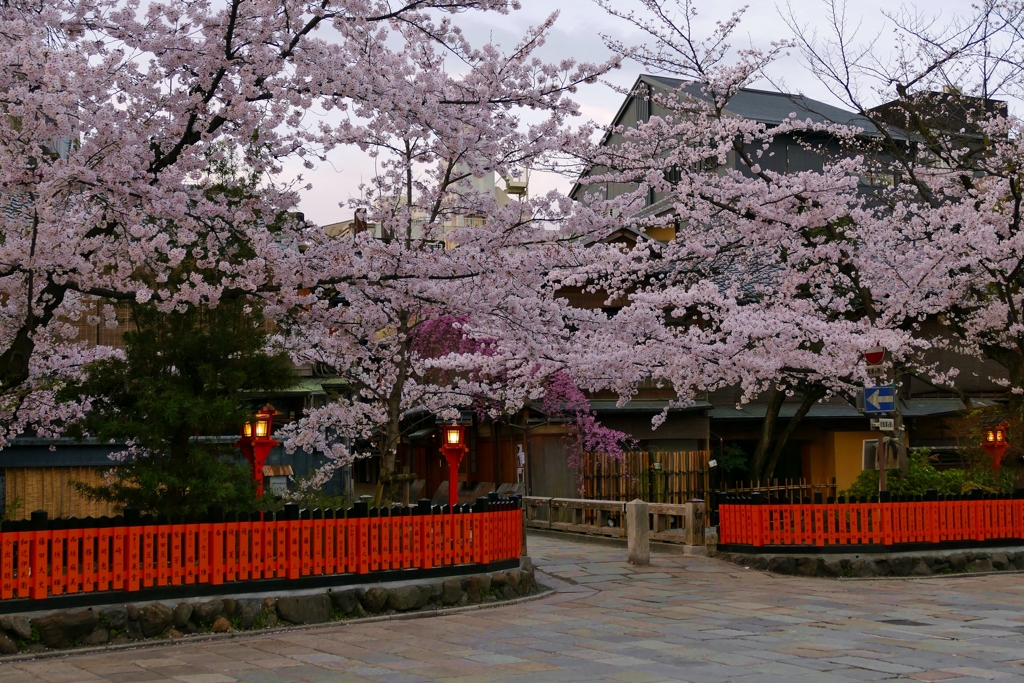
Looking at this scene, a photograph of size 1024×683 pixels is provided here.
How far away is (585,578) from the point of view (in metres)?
16.9

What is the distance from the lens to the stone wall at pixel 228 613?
414 inches

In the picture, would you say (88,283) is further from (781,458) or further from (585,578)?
(781,458)

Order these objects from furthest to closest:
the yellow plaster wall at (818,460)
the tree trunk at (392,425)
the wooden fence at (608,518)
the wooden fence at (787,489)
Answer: the yellow plaster wall at (818,460) → the wooden fence at (787,489) → the wooden fence at (608,518) → the tree trunk at (392,425)

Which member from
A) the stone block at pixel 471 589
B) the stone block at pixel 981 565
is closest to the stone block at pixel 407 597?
the stone block at pixel 471 589

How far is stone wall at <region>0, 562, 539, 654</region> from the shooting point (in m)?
10.5

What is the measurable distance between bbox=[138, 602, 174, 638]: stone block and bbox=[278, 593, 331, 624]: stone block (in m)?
1.34

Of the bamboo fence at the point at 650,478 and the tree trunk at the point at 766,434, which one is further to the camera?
the tree trunk at the point at 766,434

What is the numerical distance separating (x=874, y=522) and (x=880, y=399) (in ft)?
7.67

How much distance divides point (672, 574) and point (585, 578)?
1548 mm

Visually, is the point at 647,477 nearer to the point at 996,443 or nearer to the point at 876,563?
the point at 996,443

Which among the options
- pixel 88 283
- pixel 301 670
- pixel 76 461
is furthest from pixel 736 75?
pixel 76 461

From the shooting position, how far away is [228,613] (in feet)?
38.6

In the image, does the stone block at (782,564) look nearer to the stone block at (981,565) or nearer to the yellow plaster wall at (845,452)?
the stone block at (981,565)

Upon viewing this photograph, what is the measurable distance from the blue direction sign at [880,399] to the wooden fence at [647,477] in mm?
8341
